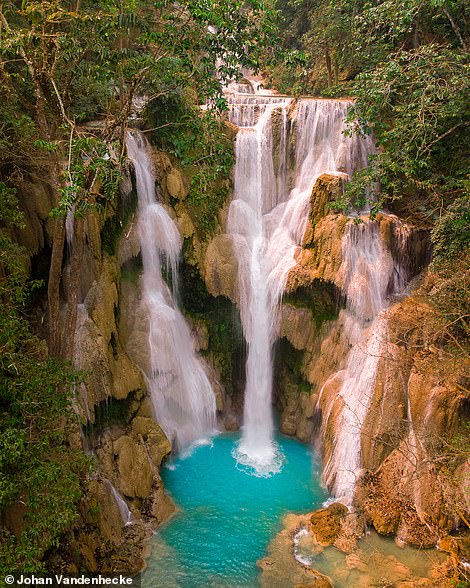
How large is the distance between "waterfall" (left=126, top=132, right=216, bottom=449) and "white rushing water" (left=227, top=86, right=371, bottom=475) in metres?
1.94

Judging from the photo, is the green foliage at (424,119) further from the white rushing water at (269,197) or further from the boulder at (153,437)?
the boulder at (153,437)

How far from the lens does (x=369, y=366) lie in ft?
41.3

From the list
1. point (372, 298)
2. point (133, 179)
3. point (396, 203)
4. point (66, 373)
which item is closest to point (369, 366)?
point (372, 298)

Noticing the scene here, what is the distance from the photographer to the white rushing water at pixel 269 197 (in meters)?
15.6

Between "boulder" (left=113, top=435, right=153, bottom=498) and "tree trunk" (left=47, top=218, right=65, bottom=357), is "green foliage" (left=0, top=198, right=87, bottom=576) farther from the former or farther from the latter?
"boulder" (left=113, top=435, right=153, bottom=498)

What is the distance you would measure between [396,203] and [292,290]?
15.7 feet

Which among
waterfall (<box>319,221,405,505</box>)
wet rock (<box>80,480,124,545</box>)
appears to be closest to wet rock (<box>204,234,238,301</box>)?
waterfall (<box>319,221,405,505</box>)

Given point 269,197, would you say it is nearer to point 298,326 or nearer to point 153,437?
point 298,326

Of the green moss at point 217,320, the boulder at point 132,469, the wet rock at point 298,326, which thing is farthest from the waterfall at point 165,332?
the wet rock at point 298,326

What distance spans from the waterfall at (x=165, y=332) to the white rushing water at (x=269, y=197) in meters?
1.94

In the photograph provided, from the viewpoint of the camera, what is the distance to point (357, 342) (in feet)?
44.1

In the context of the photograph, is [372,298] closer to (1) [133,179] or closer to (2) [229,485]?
(2) [229,485]

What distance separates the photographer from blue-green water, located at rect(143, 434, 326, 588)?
960cm

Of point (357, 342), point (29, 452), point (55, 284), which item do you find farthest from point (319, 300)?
point (29, 452)
